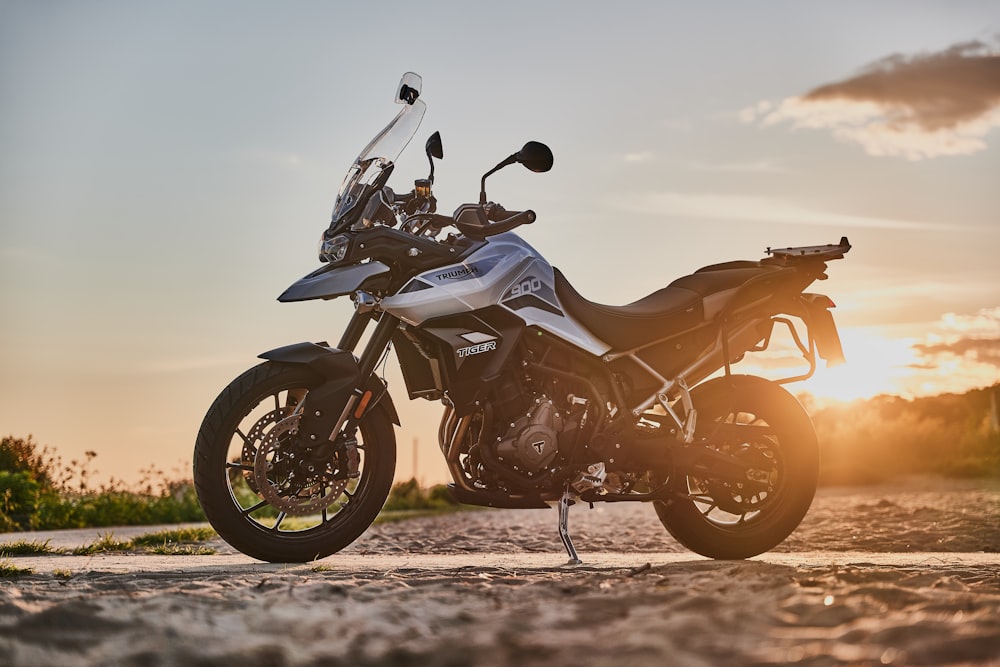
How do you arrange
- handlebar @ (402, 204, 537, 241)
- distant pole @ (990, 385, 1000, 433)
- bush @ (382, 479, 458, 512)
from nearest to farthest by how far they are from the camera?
handlebar @ (402, 204, 537, 241) → bush @ (382, 479, 458, 512) → distant pole @ (990, 385, 1000, 433)

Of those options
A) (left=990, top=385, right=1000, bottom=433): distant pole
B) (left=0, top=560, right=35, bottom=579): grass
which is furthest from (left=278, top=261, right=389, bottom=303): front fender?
(left=990, top=385, right=1000, bottom=433): distant pole

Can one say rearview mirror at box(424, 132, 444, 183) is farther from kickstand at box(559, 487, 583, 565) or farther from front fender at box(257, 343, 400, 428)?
kickstand at box(559, 487, 583, 565)

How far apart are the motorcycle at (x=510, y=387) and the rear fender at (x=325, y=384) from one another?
0.04 ft

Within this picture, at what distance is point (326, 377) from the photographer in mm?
5070

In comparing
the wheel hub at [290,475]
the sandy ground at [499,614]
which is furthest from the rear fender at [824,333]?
the wheel hub at [290,475]

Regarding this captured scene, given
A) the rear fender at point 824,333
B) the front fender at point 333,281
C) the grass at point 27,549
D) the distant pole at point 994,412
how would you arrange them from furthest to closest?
the distant pole at point 994,412
the grass at point 27,549
the rear fender at point 824,333
the front fender at point 333,281

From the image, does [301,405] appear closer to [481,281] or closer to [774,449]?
[481,281]

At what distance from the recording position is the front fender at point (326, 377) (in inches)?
196

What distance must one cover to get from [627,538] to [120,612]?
592 centimetres

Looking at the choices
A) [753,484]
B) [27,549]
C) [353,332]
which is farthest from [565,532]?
[27,549]

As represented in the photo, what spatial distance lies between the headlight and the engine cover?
124cm

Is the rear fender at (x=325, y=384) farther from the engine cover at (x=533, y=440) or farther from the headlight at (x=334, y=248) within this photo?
the engine cover at (x=533, y=440)

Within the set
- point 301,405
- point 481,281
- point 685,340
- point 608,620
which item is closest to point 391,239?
point 481,281

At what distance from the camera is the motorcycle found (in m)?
5.04
